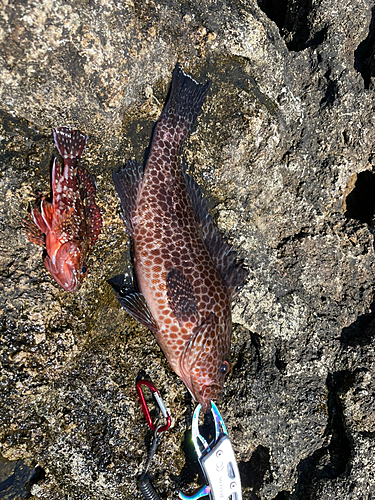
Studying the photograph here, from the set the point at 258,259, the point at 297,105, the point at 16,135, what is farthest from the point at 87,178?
the point at 297,105

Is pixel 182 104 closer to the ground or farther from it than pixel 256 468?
farther from it

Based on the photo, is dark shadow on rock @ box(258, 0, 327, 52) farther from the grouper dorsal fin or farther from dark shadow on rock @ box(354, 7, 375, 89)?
the grouper dorsal fin

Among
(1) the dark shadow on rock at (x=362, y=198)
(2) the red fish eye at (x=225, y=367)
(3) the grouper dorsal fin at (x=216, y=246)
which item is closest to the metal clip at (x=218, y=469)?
(2) the red fish eye at (x=225, y=367)

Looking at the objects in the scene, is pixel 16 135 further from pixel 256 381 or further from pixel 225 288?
pixel 256 381

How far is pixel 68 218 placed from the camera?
319 cm

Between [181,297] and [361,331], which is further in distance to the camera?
[361,331]

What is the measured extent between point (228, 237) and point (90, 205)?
1542 millimetres

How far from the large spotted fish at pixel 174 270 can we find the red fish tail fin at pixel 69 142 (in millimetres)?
431

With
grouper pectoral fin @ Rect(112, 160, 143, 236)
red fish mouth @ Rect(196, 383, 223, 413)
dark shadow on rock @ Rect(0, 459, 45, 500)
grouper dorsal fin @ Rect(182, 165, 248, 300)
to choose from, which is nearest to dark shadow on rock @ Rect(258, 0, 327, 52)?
grouper dorsal fin @ Rect(182, 165, 248, 300)

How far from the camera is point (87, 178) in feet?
11.0

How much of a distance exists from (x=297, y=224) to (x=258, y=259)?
0.71 m

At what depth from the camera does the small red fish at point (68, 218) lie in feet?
10.2

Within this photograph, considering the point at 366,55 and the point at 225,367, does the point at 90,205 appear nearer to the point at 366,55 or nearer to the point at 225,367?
the point at 225,367

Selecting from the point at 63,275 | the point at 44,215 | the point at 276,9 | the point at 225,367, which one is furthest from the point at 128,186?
the point at 276,9
